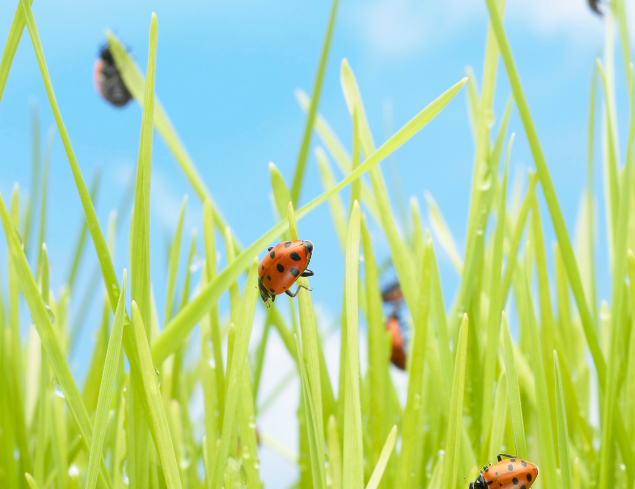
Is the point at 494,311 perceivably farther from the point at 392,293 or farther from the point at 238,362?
the point at 392,293

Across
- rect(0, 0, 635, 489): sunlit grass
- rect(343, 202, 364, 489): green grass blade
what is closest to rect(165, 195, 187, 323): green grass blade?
rect(0, 0, 635, 489): sunlit grass

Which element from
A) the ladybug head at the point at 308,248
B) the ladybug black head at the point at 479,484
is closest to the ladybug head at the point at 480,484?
the ladybug black head at the point at 479,484

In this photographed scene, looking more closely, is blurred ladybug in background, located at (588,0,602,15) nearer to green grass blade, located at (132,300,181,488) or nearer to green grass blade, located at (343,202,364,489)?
A: green grass blade, located at (343,202,364,489)

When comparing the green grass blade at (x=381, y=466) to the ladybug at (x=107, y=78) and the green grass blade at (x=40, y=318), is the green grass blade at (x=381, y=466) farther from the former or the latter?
the ladybug at (x=107, y=78)

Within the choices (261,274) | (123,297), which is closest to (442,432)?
(261,274)

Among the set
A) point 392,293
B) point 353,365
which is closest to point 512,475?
point 353,365

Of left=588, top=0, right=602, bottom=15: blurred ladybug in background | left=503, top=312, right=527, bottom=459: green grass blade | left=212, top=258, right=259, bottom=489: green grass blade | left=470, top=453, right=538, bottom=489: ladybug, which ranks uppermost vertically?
left=588, top=0, right=602, bottom=15: blurred ladybug in background

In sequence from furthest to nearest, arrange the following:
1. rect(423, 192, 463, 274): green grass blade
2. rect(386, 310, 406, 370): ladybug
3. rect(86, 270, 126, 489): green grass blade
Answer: rect(386, 310, 406, 370): ladybug < rect(423, 192, 463, 274): green grass blade < rect(86, 270, 126, 489): green grass blade
